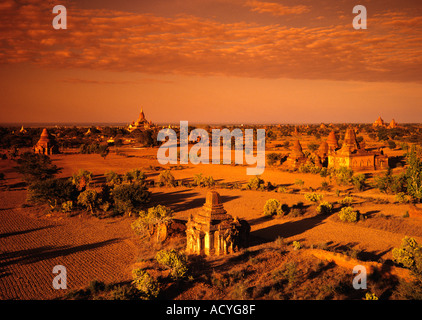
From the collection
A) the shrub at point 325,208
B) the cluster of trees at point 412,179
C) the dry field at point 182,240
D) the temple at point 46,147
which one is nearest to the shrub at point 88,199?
the dry field at point 182,240

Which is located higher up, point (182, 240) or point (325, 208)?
point (325, 208)

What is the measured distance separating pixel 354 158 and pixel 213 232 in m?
30.5

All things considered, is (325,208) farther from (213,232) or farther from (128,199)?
(128,199)

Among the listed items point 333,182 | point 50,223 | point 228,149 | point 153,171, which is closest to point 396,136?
point 228,149

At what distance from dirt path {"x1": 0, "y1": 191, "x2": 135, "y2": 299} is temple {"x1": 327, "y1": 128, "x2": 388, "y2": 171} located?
30.2m

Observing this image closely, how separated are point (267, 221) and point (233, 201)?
5.90m

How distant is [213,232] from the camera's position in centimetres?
1670

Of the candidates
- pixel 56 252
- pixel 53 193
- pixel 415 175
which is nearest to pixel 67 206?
pixel 53 193

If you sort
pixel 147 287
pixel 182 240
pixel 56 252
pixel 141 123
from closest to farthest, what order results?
pixel 147 287
pixel 56 252
pixel 182 240
pixel 141 123

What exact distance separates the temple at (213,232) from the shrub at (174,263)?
244 centimetres

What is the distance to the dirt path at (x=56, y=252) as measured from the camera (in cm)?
1409

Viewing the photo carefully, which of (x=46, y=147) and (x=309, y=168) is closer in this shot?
(x=309, y=168)

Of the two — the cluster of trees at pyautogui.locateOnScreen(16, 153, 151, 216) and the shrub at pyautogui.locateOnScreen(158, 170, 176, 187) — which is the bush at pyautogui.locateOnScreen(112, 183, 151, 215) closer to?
the cluster of trees at pyautogui.locateOnScreen(16, 153, 151, 216)

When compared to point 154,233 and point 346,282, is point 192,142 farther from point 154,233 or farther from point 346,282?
point 346,282
